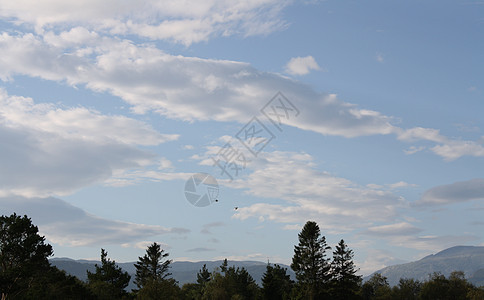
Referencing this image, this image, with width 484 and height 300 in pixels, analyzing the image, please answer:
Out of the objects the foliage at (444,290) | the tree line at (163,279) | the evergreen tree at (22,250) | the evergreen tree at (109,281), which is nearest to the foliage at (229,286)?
the tree line at (163,279)

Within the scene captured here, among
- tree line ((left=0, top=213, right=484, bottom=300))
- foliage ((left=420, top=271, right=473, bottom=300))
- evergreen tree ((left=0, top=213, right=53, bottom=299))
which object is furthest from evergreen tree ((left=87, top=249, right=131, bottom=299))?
foliage ((left=420, top=271, right=473, bottom=300))

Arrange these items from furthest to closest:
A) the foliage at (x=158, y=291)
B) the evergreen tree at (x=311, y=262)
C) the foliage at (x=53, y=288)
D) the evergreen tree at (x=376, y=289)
Result: 1. the evergreen tree at (x=376, y=289)
2. the evergreen tree at (x=311, y=262)
3. the foliage at (x=158, y=291)
4. the foliage at (x=53, y=288)

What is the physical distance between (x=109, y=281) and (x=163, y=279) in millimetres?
24389

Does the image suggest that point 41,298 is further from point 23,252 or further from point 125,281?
point 125,281

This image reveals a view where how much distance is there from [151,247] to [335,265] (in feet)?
142

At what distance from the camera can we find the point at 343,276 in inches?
4370

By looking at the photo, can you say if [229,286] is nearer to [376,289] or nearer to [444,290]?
[376,289]

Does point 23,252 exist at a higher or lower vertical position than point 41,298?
higher

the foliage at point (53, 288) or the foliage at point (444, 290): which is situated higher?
the foliage at point (53, 288)

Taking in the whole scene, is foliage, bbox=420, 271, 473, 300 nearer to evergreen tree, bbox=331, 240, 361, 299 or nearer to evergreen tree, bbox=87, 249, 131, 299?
evergreen tree, bbox=331, 240, 361, 299

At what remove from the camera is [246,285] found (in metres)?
138

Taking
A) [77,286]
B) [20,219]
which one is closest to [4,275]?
[20,219]

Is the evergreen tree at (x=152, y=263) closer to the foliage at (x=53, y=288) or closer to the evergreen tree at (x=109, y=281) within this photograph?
the evergreen tree at (x=109, y=281)

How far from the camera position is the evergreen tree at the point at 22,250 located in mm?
73606
